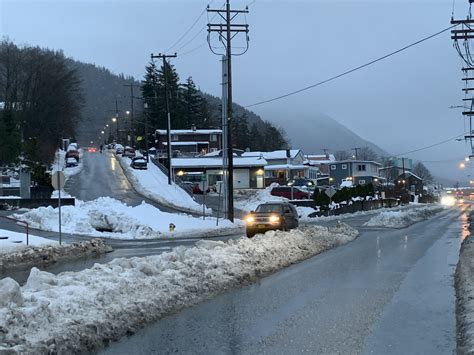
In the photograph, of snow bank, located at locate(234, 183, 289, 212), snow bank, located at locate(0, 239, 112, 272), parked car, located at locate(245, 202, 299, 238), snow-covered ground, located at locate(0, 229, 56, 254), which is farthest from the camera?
snow bank, located at locate(234, 183, 289, 212)

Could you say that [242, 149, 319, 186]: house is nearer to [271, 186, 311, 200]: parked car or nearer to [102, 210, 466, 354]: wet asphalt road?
[271, 186, 311, 200]: parked car

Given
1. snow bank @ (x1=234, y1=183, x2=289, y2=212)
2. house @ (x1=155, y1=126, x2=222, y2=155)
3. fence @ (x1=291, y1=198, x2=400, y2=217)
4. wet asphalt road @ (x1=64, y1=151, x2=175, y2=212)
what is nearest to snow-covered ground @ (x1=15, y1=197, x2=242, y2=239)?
wet asphalt road @ (x1=64, y1=151, x2=175, y2=212)

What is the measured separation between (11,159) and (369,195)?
150ft

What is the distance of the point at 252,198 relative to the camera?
208 feet

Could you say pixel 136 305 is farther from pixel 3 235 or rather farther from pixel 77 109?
pixel 77 109

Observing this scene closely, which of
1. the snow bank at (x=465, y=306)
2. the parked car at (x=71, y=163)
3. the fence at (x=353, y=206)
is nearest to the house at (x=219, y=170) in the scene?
the parked car at (x=71, y=163)

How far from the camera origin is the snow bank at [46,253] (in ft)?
58.8

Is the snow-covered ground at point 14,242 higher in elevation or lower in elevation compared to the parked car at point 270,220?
lower

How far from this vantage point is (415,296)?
442 inches

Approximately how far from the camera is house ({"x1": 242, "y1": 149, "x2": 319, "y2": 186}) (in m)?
105

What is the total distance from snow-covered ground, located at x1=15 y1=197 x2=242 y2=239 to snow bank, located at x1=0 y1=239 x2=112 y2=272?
22.9 feet

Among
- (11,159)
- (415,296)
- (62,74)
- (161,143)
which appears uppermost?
(62,74)

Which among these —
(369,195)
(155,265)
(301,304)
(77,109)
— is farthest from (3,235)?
(77,109)

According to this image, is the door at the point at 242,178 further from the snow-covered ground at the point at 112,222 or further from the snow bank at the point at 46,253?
the snow bank at the point at 46,253
